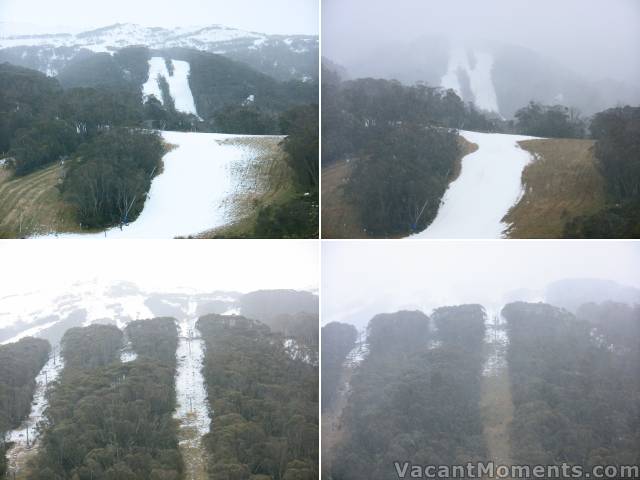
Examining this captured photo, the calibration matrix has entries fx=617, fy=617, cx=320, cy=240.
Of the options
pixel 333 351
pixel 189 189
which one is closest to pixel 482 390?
pixel 333 351

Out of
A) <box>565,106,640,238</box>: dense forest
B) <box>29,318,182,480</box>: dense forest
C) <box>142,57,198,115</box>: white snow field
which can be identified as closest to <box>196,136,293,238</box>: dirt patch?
<box>142,57,198,115</box>: white snow field

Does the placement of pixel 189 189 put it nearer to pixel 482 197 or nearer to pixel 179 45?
pixel 179 45

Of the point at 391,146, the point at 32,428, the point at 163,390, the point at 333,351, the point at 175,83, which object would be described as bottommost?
the point at 32,428

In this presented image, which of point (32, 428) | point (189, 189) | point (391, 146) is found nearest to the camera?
point (32, 428)

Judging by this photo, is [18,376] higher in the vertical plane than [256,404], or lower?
higher

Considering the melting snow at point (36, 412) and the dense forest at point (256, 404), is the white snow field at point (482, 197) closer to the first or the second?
the dense forest at point (256, 404)
